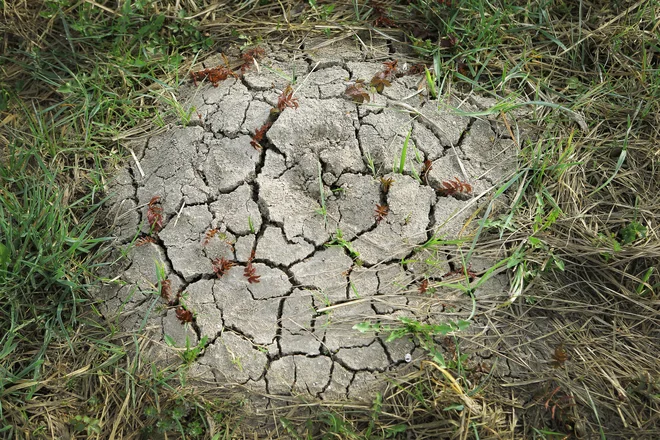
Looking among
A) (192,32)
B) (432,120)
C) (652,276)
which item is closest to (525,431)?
(652,276)

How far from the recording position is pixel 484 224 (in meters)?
2.69

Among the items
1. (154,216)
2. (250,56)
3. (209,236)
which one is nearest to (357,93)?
(250,56)

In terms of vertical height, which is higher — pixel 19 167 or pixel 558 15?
pixel 558 15

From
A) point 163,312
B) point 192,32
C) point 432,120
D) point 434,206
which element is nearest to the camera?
point 163,312

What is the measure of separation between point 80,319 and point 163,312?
41 centimetres

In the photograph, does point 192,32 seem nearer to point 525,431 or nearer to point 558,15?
point 558,15

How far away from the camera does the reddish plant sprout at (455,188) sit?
9.11ft

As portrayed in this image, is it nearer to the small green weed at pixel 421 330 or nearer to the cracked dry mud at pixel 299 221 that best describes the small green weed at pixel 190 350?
the cracked dry mud at pixel 299 221

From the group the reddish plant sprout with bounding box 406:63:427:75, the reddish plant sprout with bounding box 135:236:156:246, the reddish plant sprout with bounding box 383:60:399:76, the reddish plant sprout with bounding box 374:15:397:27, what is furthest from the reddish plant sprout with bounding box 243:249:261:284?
the reddish plant sprout with bounding box 374:15:397:27

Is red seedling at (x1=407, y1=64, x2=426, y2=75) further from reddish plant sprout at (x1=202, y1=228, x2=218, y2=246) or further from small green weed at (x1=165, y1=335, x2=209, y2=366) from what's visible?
small green weed at (x1=165, y1=335, x2=209, y2=366)

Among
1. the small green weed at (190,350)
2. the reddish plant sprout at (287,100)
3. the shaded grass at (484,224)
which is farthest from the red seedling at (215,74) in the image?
the small green weed at (190,350)

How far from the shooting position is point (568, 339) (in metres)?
2.53

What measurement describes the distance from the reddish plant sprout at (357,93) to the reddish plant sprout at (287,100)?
293 millimetres

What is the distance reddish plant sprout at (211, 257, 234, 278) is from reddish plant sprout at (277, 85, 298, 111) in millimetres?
884
